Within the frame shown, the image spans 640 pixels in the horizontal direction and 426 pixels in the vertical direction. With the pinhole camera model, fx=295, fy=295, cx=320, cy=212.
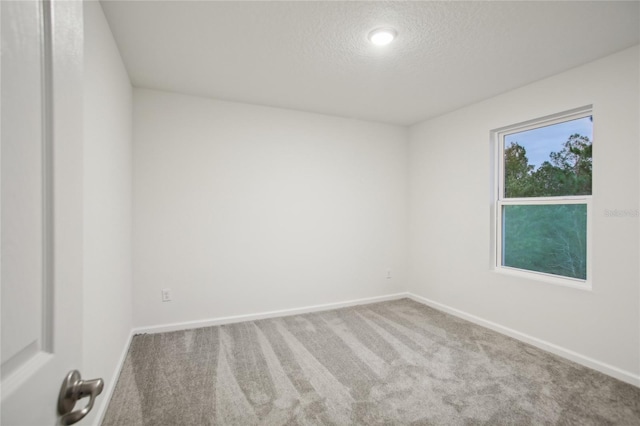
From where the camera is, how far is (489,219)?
318 centimetres

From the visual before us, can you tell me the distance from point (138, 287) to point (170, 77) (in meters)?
2.04

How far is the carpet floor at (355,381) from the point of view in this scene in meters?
1.80

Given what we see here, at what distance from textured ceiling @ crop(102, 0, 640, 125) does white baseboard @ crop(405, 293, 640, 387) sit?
7.83 ft

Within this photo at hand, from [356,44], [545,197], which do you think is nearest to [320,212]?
[356,44]

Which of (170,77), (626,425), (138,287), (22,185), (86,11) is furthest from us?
(138,287)

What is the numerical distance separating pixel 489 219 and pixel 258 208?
2.55 metres

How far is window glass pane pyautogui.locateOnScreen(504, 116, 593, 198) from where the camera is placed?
2537 millimetres

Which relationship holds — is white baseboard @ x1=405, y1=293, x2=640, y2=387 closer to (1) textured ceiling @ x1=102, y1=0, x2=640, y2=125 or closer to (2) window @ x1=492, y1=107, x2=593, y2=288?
(2) window @ x1=492, y1=107, x2=593, y2=288

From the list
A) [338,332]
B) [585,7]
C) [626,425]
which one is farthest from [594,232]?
[338,332]

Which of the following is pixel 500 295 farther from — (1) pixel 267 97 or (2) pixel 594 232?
(1) pixel 267 97

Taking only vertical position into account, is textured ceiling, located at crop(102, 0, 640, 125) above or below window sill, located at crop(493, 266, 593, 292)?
above

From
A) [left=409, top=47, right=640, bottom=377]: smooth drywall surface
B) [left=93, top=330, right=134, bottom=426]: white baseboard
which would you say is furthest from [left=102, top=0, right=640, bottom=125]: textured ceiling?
[left=93, top=330, right=134, bottom=426]: white baseboard

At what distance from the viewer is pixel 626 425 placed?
1.74 metres

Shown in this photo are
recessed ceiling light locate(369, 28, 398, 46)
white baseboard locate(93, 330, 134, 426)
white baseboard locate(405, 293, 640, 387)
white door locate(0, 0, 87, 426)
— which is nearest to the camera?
white door locate(0, 0, 87, 426)
